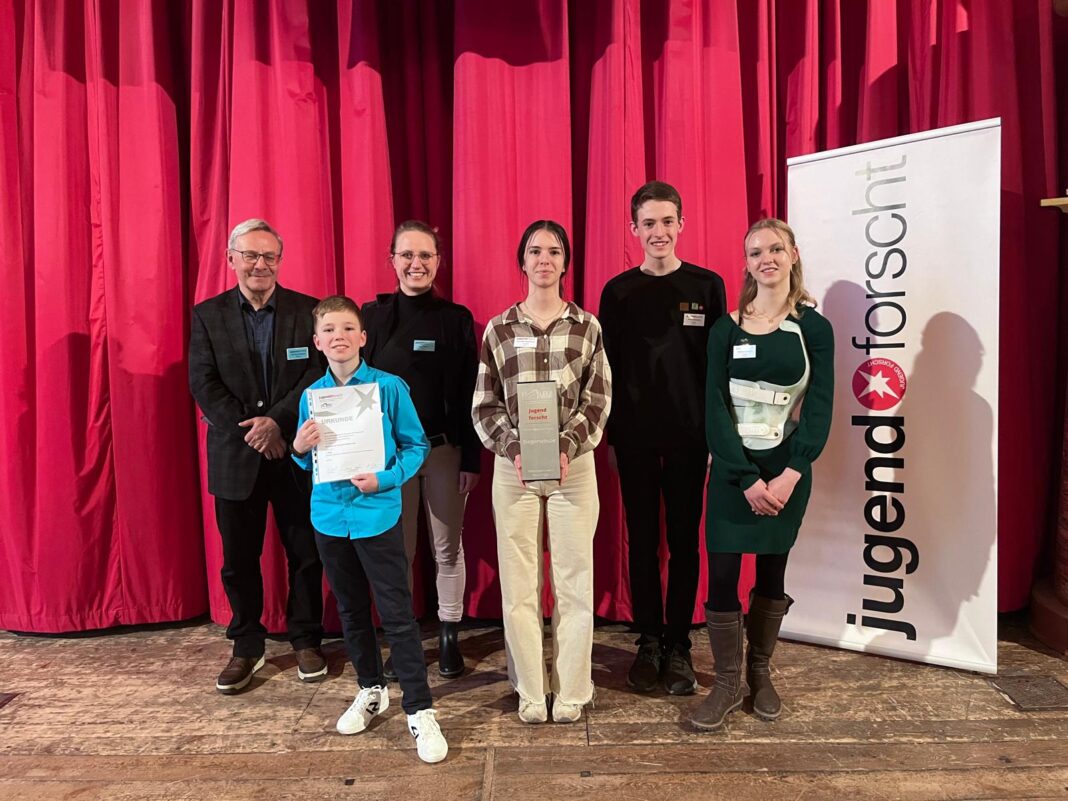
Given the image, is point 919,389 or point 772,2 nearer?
point 919,389

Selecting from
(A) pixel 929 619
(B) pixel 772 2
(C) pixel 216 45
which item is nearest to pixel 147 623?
(C) pixel 216 45

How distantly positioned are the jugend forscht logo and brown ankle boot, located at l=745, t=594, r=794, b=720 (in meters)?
0.61

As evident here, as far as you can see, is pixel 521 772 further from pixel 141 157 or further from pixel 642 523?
pixel 141 157

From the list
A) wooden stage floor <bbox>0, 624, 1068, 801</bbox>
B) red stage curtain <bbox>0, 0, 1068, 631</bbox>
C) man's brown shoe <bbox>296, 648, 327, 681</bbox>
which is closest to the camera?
wooden stage floor <bbox>0, 624, 1068, 801</bbox>

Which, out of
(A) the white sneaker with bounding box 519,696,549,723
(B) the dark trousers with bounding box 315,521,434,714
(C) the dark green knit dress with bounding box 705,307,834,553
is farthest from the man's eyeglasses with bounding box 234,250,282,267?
(A) the white sneaker with bounding box 519,696,549,723

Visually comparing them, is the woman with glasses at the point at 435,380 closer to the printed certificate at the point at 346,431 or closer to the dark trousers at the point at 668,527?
the printed certificate at the point at 346,431

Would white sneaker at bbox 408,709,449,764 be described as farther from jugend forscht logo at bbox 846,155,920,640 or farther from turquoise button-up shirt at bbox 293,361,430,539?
jugend forscht logo at bbox 846,155,920,640

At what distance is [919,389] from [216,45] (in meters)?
3.16

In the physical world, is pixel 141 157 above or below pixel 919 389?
above

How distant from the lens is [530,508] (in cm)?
193

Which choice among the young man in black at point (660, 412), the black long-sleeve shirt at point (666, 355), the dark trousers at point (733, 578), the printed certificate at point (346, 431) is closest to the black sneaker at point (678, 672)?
the young man in black at point (660, 412)

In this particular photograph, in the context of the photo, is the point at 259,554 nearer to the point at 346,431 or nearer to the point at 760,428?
the point at 346,431

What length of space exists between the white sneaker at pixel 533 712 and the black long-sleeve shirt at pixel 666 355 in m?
0.88

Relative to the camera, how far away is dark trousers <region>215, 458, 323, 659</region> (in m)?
2.23
